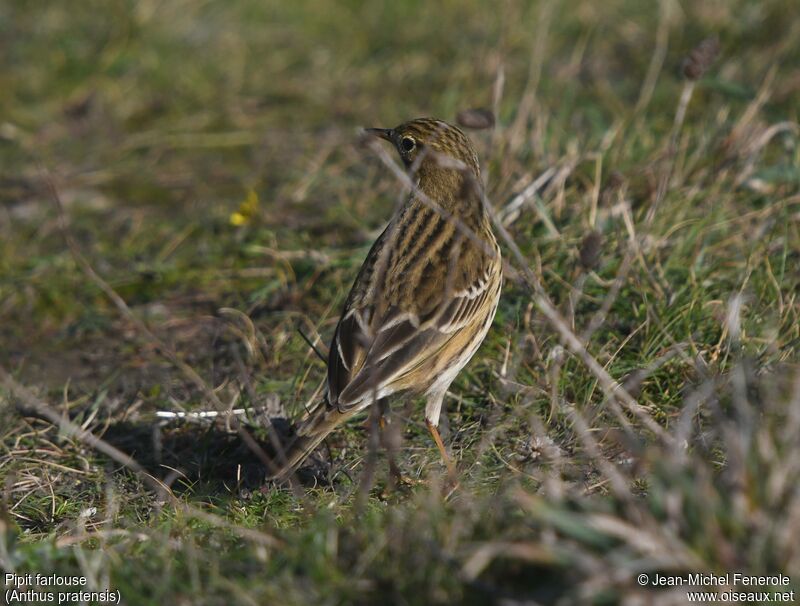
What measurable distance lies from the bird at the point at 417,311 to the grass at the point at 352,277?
0.31m

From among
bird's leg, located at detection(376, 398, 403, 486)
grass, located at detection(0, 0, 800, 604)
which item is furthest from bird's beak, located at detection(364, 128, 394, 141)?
bird's leg, located at detection(376, 398, 403, 486)

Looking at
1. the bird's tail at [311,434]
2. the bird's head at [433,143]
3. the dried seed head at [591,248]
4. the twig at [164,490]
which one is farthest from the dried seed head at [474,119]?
the twig at [164,490]

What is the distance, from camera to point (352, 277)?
6.38 m

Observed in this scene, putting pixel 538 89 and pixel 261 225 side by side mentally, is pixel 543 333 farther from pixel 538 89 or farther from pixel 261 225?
pixel 538 89

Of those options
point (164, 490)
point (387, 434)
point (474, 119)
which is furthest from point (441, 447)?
point (474, 119)

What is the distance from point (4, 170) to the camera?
850 centimetres

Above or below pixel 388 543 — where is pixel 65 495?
below

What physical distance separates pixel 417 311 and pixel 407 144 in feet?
3.47

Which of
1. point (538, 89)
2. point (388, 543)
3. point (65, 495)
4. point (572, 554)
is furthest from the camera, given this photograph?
point (538, 89)

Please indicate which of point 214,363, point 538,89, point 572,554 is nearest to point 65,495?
point 214,363

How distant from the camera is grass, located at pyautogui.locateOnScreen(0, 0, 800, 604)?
11.2ft

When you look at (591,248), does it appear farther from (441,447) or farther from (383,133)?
(383,133)

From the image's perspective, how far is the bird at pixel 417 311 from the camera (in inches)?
177

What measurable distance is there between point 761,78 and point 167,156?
412 centimetres
